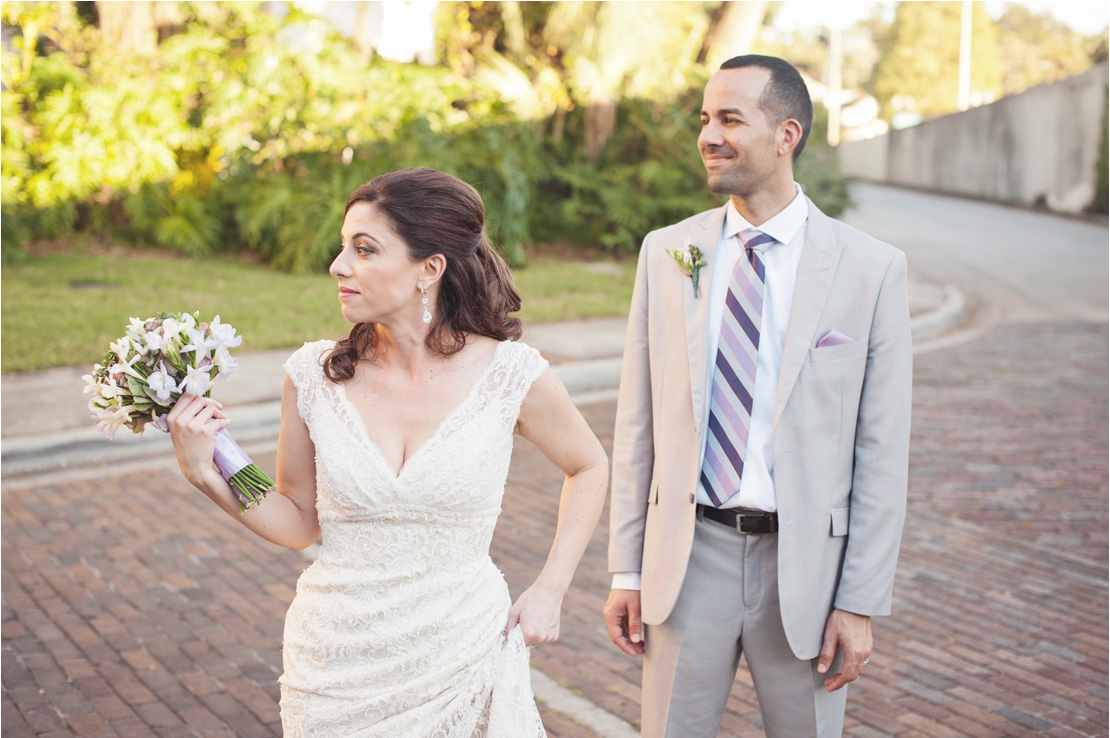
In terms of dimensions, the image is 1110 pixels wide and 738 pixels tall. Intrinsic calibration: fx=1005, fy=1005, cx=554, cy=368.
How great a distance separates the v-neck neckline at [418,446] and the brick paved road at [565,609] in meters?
1.93

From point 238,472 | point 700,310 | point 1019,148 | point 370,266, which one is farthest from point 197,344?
point 1019,148

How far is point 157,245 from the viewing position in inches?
565

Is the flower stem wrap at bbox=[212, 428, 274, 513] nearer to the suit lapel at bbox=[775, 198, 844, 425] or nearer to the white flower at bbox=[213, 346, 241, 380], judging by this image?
the white flower at bbox=[213, 346, 241, 380]

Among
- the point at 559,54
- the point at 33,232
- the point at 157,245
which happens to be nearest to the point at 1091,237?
the point at 559,54

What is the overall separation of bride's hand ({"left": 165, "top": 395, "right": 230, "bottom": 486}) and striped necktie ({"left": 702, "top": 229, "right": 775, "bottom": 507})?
118 cm

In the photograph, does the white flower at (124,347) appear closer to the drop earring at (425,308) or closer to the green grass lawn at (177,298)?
the drop earring at (425,308)

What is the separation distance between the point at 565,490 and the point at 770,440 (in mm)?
535

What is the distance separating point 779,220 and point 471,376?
88cm

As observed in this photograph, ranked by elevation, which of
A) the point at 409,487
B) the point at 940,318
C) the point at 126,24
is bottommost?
the point at 940,318

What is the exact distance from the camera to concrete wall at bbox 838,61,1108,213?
77.0 feet

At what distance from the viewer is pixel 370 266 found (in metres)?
2.29

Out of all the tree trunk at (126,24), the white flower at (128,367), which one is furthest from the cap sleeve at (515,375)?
the tree trunk at (126,24)

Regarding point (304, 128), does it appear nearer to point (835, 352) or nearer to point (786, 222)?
point (786, 222)

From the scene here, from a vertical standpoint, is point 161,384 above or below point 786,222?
below
